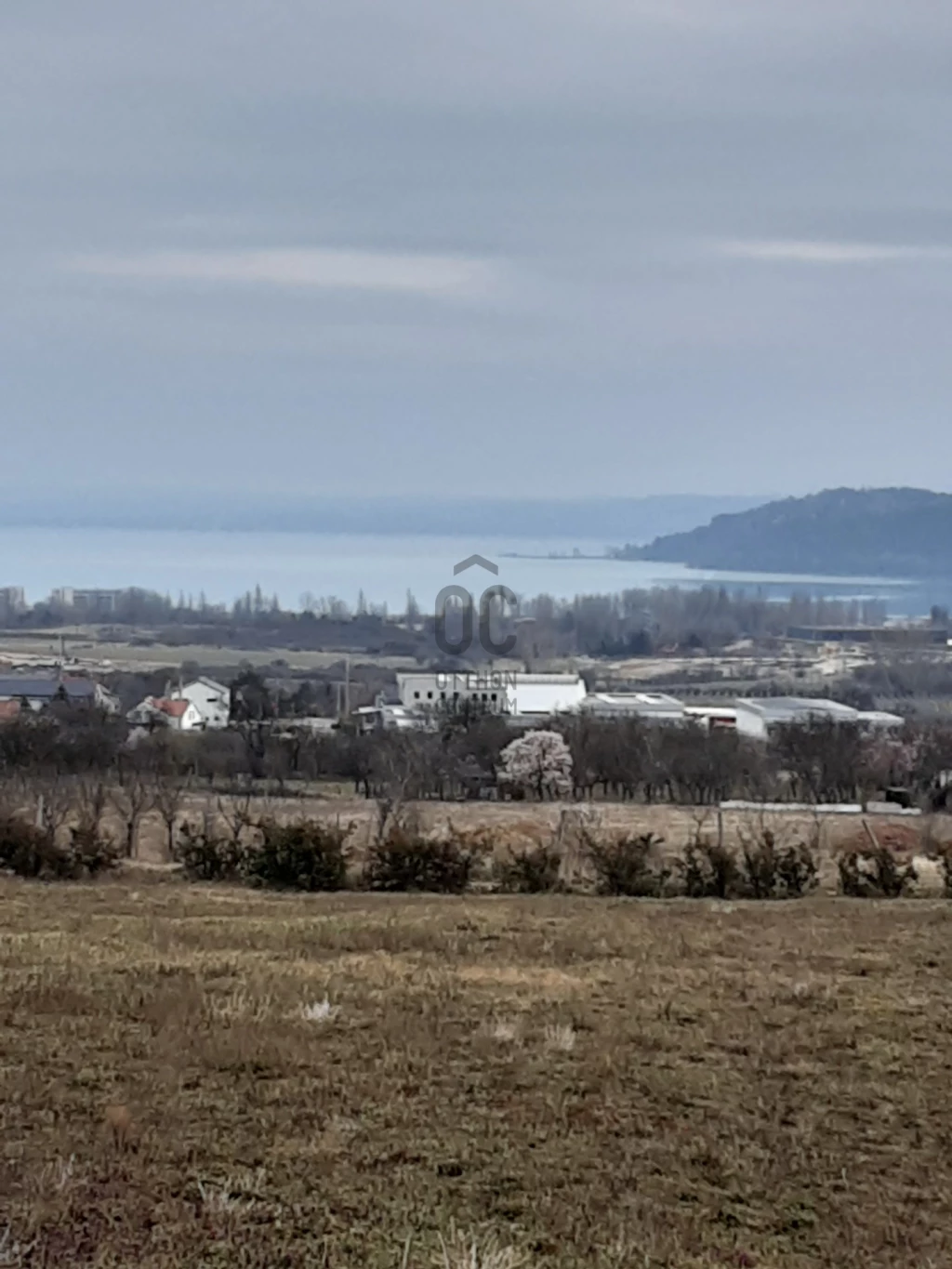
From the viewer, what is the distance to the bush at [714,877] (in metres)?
12.1

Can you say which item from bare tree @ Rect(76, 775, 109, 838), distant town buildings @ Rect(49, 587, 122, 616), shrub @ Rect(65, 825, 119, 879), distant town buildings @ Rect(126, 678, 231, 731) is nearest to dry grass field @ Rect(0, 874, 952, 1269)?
shrub @ Rect(65, 825, 119, 879)

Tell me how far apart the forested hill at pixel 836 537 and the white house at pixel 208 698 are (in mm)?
64230

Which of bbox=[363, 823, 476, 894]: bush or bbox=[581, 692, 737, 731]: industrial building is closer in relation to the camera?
bbox=[363, 823, 476, 894]: bush

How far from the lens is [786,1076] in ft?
17.3

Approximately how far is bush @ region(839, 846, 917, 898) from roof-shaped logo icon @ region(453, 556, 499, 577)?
4180 cm

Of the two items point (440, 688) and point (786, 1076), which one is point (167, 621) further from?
point (786, 1076)

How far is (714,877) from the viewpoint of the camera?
12227 mm

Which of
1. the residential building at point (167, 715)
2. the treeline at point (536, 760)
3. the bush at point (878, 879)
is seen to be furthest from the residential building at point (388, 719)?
the bush at point (878, 879)

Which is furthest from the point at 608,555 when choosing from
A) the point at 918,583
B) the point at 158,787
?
the point at 158,787

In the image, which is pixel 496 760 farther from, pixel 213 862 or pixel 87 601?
pixel 87 601

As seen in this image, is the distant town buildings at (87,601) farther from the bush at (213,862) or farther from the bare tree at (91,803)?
the bush at (213,862)

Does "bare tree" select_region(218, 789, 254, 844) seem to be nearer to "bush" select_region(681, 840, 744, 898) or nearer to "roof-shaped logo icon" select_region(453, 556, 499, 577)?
"bush" select_region(681, 840, 744, 898)

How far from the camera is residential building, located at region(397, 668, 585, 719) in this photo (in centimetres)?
3606

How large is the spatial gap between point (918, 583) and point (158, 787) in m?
78.9
